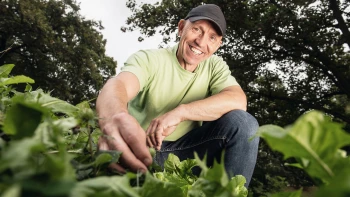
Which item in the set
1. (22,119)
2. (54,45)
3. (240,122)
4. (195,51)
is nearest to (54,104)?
(22,119)

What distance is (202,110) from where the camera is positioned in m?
1.97

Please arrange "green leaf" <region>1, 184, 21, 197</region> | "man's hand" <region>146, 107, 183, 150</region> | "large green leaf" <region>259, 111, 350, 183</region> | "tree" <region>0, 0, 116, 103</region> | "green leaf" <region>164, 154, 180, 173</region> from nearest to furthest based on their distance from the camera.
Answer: "green leaf" <region>1, 184, 21, 197</region>, "large green leaf" <region>259, 111, 350, 183</region>, "green leaf" <region>164, 154, 180, 173</region>, "man's hand" <region>146, 107, 183, 150</region>, "tree" <region>0, 0, 116, 103</region>

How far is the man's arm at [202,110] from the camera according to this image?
4.98 feet

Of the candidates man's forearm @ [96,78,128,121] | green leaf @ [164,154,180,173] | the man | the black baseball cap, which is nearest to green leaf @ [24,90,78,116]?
man's forearm @ [96,78,128,121]

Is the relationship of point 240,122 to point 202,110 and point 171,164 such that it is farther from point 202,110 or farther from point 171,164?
point 171,164

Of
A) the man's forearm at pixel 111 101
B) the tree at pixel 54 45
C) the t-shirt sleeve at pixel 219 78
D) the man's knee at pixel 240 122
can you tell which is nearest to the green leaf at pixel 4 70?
the man's forearm at pixel 111 101

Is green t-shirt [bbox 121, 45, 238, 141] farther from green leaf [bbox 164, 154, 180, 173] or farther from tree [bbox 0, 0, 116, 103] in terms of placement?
tree [bbox 0, 0, 116, 103]

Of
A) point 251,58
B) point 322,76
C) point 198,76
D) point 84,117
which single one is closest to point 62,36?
point 251,58

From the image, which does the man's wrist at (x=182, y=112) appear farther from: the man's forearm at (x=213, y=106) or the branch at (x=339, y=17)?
the branch at (x=339, y=17)

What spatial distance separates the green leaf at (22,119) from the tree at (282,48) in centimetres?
923

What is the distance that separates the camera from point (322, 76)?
476 inches

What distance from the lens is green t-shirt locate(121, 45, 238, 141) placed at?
2.56 metres

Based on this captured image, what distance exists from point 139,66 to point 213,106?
57cm

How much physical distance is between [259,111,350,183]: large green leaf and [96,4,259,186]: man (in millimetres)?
750
